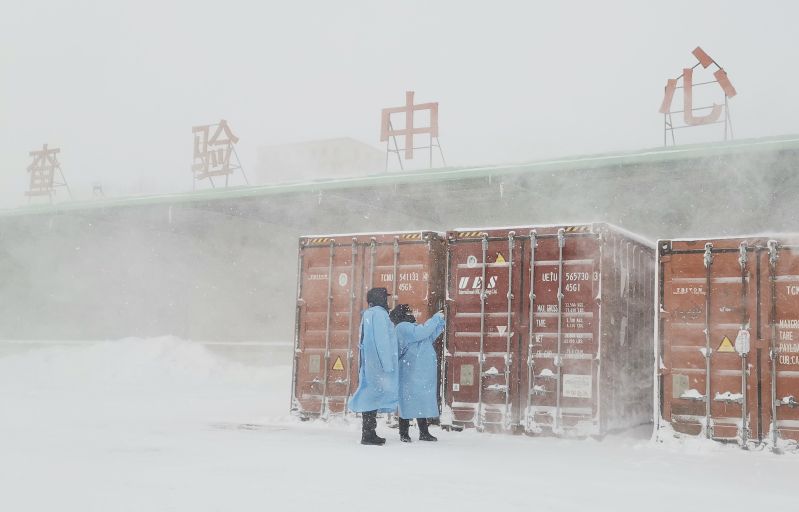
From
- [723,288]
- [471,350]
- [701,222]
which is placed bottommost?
[471,350]

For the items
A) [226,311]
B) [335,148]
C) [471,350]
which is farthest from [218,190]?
[335,148]

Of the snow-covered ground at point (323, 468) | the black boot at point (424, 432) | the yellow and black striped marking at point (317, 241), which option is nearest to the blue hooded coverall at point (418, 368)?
the black boot at point (424, 432)

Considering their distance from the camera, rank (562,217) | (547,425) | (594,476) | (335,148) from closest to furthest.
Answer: (594,476) < (547,425) < (562,217) < (335,148)

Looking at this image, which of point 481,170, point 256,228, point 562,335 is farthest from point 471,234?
point 256,228

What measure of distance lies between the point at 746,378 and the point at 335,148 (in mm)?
74532

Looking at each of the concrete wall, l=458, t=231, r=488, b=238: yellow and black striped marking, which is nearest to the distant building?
the concrete wall

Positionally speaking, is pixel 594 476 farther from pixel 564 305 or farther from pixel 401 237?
pixel 401 237

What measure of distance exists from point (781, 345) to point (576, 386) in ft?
7.59

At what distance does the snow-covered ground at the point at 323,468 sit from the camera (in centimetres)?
606

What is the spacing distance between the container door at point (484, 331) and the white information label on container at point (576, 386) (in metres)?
0.66

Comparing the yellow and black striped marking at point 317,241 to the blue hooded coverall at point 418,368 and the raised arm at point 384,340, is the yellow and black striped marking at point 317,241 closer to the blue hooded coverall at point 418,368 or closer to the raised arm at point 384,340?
the blue hooded coverall at point 418,368

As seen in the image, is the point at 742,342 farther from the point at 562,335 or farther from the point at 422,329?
the point at 422,329

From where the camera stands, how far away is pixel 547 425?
9938 millimetres

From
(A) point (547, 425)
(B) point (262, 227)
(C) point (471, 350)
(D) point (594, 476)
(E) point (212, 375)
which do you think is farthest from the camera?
(B) point (262, 227)
